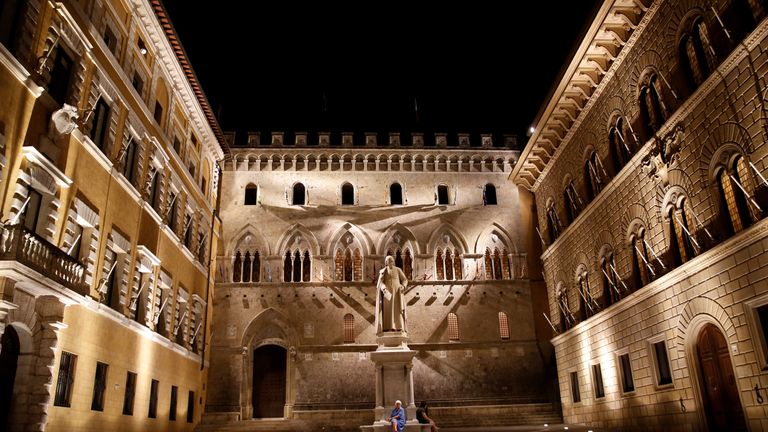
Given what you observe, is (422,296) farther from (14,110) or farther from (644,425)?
(14,110)

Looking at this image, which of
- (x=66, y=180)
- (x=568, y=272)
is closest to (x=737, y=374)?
(x=568, y=272)

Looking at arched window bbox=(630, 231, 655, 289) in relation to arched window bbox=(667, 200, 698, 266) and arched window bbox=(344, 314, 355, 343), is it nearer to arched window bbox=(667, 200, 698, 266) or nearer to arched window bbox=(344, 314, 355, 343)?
arched window bbox=(667, 200, 698, 266)

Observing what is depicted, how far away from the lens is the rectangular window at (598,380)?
22359mm

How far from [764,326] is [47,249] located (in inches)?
629

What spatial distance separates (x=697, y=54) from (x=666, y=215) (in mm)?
4552

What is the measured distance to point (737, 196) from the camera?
14.2m

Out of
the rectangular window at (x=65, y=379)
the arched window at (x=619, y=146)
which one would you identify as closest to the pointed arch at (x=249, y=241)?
the rectangular window at (x=65, y=379)

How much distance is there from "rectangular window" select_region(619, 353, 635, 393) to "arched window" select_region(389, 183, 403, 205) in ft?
50.3

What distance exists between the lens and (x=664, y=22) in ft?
56.4

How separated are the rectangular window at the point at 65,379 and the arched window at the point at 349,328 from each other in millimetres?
15757

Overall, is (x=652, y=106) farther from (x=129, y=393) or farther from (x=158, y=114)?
(x=129, y=393)

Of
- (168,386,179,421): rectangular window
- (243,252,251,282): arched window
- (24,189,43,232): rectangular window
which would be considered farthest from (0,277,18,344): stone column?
(243,252,251,282): arched window

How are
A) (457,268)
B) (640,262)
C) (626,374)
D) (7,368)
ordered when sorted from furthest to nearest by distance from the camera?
(457,268)
(626,374)
(640,262)
(7,368)

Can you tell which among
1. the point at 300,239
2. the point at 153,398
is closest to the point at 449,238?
the point at 300,239
